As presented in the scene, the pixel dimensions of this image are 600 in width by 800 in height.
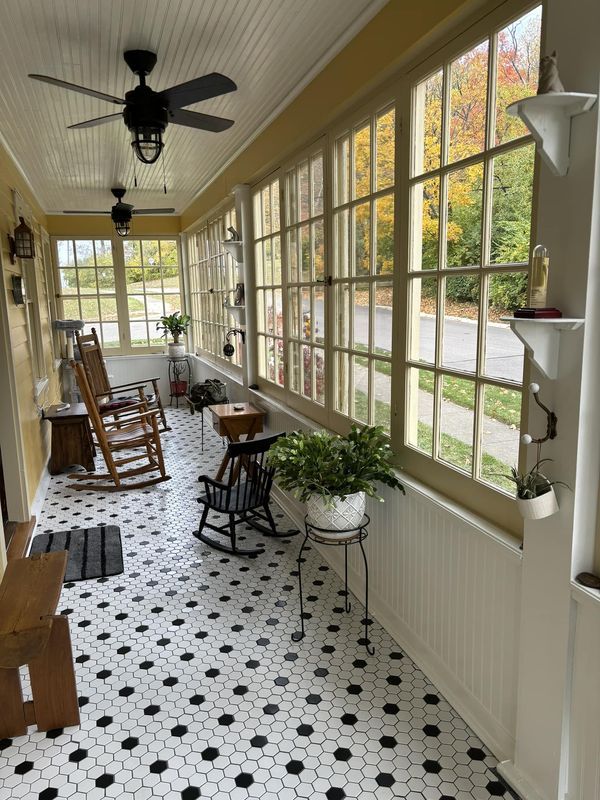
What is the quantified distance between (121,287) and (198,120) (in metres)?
5.82

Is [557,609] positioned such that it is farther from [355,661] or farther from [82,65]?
[82,65]

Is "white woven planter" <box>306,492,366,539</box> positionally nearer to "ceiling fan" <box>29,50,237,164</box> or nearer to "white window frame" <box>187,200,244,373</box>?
"ceiling fan" <box>29,50,237,164</box>

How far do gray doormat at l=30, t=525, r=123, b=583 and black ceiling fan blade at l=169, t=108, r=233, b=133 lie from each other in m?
2.53

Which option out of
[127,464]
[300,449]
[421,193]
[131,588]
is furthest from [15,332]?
[421,193]

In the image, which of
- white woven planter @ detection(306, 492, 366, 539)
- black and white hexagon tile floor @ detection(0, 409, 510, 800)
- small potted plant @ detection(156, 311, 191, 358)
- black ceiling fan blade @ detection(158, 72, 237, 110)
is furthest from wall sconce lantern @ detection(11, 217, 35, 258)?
small potted plant @ detection(156, 311, 191, 358)

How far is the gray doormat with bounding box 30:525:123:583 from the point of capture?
3477 millimetres

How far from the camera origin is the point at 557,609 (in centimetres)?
167

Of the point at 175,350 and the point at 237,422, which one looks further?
the point at 175,350

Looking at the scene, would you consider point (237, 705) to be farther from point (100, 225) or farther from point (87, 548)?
point (100, 225)

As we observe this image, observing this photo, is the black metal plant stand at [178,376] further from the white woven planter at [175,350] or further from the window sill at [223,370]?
the window sill at [223,370]

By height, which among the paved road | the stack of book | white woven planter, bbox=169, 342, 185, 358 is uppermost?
the stack of book

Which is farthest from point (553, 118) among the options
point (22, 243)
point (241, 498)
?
point (22, 243)

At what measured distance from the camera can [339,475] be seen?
2.58 metres

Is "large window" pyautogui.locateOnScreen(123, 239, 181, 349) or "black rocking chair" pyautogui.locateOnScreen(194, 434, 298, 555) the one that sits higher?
"large window" pyautogui.locateOnScreen(123, 239, 181, 349)
